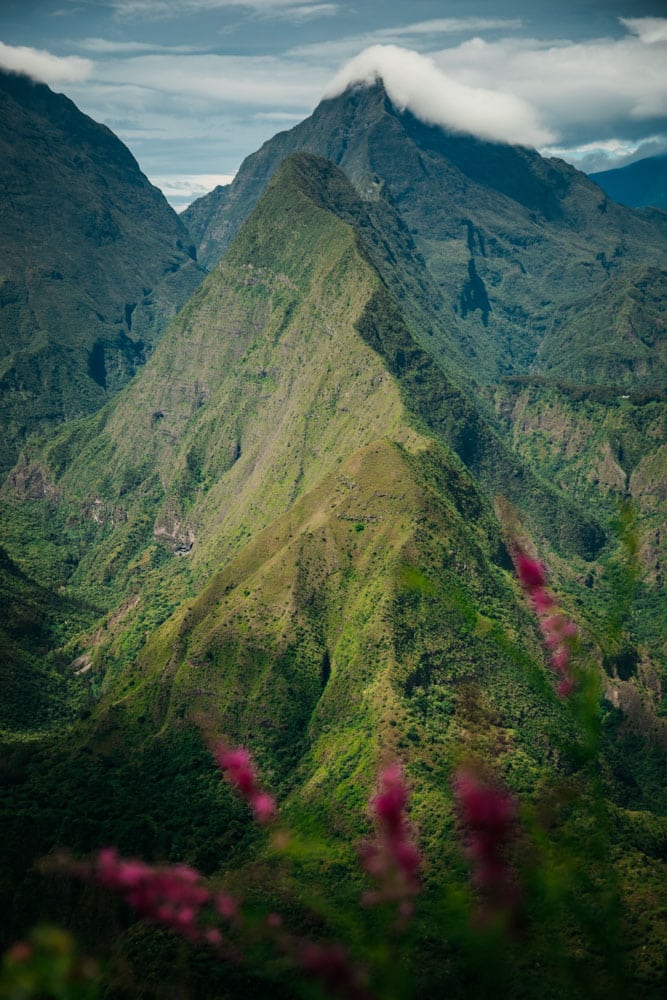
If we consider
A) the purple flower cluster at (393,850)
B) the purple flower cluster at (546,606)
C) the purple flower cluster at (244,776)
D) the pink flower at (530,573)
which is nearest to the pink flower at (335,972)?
the purple flower cluster at (393,850)

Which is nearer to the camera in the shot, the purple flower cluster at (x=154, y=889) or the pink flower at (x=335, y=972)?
the purple flower cluster at (x=154, y=889)

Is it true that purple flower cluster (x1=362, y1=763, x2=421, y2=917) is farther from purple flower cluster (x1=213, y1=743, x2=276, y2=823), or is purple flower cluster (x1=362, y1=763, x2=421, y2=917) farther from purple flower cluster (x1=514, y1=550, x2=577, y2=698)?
purple flower cluster (x1=514, y1=550, x2=577, y2=698)

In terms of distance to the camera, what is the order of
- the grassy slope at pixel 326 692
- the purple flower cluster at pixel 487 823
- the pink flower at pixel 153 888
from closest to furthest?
the purple flower cluster at pixel 487 823
the pink flower at pixel 153 888
the grassy slope at pixel 326 692

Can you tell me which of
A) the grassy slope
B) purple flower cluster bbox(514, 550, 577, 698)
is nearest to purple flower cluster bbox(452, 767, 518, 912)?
purple flower cluster bbox(514, 550, 577, 698)

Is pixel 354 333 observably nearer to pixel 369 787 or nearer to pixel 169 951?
pixel 369 787

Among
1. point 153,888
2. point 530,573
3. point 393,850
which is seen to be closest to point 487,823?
point 393,850

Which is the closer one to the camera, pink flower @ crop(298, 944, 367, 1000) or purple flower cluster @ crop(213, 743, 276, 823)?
pink flower @ crop(298, 944, 367, 1000)

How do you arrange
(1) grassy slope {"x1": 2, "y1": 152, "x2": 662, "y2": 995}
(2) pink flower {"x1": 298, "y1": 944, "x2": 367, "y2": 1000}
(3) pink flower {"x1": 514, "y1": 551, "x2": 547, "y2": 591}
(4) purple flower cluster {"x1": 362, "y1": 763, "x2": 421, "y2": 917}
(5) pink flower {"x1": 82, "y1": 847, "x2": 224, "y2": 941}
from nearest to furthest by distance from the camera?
(4) purple flower cluster {"x1": 362, "y1": 763, "x2": 421, "y2": 917} → (5) pink flower {"x1": 82, "y1": 847, "x2": 224, "y2": 941} → (2) pink flower {"x1": 298, "y1": 944, "x2": 367, "y2": 1000} → (3) pink flower {"x1": 514, "y1": 551, "x2": 547, "y2": 591} → (1) grassy slope {"x1": 2, "y1": 152, "x2": 662, "y2": 995}

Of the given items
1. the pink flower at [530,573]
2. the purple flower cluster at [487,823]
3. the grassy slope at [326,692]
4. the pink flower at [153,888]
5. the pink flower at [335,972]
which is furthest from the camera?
the grassy slope at [326,692]

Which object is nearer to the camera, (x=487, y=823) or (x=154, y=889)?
(x=487, y=823)

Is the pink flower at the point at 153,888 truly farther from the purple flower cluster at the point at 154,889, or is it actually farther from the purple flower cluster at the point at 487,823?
the purple flower cluster at the point at 487,823

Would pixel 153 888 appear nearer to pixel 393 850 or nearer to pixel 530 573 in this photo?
pixel 393 850
